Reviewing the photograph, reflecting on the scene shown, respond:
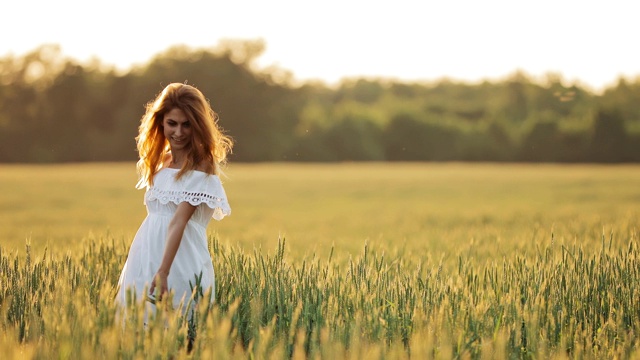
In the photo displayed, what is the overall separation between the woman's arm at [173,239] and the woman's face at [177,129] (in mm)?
378

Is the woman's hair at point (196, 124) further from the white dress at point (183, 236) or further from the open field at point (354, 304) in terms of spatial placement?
the open field at point (354, 304)

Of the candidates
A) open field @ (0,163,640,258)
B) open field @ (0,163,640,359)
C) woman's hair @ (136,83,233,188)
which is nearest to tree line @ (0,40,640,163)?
open field @ (0,163,640,258)

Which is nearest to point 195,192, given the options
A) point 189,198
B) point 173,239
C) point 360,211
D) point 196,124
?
point 189,198

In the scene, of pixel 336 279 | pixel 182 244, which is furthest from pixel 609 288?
pixel 182 244

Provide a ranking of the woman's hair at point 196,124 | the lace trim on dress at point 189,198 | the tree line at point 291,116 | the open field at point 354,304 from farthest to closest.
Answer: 1. the tree line at point 291,116
2. the woman's hair at point 196,124
3. the lace trim on dress at point 189,198
4. the open field at point 354,304

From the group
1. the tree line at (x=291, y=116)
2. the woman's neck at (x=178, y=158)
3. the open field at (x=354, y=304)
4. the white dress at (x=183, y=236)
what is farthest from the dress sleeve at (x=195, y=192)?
the tree line at (x=291, y=116)

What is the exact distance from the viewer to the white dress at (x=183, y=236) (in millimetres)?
4164

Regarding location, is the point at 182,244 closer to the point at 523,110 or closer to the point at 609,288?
the point at 609,288

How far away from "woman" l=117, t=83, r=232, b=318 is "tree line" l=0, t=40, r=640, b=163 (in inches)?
1785

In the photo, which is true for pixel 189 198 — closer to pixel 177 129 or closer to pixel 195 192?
pixel 195 192

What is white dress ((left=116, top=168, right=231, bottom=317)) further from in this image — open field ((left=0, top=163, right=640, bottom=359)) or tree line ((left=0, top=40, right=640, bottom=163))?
tree line ((left=0, top=40, right=640, bottom=163))

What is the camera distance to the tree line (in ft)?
165

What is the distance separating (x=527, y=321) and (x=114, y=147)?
50233 millimetres

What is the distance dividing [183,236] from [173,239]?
21 cm
